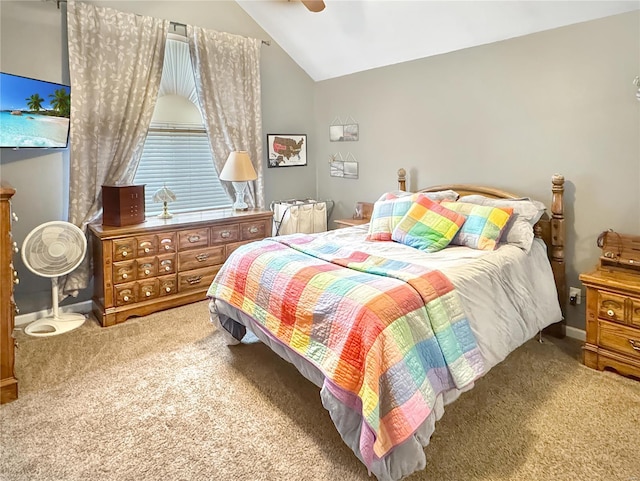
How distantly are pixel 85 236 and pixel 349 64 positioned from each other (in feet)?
9.96

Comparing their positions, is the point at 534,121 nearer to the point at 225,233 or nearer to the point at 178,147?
the point at 225,233

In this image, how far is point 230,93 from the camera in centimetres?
416

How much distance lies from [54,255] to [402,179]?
2993 mm

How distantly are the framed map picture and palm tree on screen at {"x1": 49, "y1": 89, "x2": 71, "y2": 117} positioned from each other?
2.00 metres

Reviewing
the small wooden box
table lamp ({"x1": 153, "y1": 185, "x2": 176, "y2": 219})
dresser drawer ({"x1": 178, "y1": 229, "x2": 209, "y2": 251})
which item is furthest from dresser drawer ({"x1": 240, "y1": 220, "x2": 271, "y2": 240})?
the small wooden box

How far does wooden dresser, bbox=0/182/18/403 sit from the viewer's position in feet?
7.11

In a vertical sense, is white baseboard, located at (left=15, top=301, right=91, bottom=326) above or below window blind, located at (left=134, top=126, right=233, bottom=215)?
below

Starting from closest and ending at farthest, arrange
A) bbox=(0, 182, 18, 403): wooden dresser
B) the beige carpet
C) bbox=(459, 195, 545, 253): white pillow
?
the beige carpet
bbox=(0, 182, 18, 403): wooden dresser
bbox=(459, 195, 545, 253): white pillow

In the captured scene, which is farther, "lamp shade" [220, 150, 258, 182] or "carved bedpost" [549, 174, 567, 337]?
"lamp shade" [220, 150, 258, 182]

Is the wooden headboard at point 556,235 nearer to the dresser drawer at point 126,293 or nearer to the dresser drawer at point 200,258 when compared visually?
the dresser drawer at point 200,258

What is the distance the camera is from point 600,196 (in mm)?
2861

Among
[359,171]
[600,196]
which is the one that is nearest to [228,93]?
[359,171]

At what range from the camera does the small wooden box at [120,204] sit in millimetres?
3350

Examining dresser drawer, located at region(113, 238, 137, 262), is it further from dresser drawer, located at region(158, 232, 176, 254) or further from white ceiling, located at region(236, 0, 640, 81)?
white ceiling, located at region(236, 0, 640, 81)
